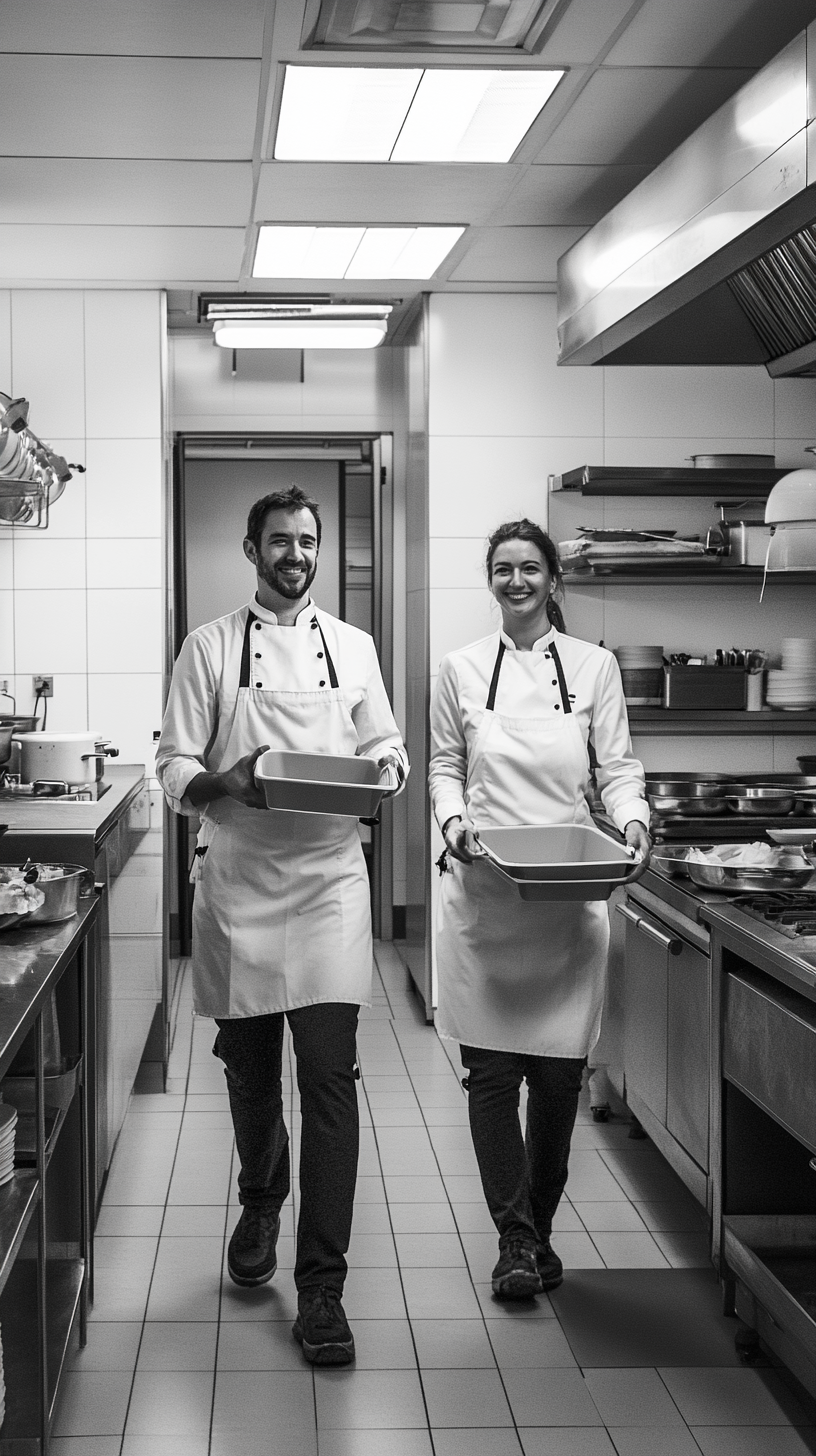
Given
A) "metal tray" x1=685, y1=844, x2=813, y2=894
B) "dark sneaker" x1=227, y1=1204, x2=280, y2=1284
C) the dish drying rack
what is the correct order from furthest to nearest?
the dish drying rack
"metal tray" x1=685, y1=844, x2=813, y2=894
"dark sneaker" x1=227, y1=1204, x2=280, y2=1284

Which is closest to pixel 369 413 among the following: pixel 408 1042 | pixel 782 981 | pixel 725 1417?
pixel 408 1042

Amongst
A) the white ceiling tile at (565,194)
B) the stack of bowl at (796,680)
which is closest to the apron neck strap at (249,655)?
the white ceiling tile at (565,194)

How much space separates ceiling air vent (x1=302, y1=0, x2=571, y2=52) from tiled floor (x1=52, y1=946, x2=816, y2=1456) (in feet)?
8.08

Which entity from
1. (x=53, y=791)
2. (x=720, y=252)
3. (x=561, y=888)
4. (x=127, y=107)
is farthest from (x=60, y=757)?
(x=720, y=252)

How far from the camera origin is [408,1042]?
463 centimetres

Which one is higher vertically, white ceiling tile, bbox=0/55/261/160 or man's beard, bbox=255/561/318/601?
white ceiling tile, bbox=0/55/261/160

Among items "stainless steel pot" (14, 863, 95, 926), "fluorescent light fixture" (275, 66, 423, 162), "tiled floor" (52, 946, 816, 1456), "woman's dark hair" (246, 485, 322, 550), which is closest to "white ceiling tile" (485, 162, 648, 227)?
Result: "fluorescent light fixture" (275, 66, 423, 162)

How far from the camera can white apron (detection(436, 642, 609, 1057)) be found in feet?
9.05

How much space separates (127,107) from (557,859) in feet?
6.30

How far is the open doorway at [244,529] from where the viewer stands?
5887 mm

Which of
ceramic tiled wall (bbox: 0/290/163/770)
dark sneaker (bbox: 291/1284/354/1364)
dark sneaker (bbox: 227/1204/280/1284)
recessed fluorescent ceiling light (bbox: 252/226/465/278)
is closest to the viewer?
dark sneaker (bbox: 291/1284/354/1364)

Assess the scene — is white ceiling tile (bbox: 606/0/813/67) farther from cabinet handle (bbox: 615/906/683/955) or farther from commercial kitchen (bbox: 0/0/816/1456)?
cabinet handle (bbox: 615/906/683/955)

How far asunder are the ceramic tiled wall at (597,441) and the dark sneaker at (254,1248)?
2.35 metres

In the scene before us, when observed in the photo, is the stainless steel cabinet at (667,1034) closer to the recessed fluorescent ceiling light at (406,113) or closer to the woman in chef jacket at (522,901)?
the woman in chef jacket at (522,901)
